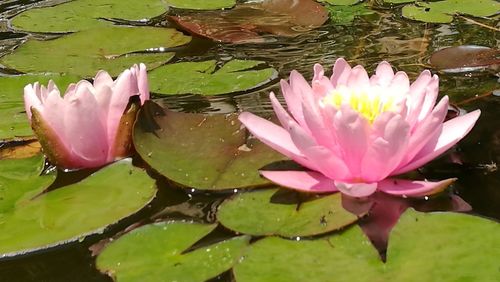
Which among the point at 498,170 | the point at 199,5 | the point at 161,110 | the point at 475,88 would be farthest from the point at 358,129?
the point at 199,5

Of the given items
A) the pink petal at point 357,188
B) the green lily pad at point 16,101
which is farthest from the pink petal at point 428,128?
the green lily pad at point 16,101

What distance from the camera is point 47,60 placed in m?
2.17

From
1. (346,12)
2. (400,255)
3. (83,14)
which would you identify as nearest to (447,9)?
(346,12)

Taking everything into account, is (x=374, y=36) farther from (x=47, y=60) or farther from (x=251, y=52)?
(x=47, y=60)

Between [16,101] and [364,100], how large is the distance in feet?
3.21

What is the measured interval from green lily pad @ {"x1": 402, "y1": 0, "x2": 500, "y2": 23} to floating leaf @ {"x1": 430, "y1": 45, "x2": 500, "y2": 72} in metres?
0.38

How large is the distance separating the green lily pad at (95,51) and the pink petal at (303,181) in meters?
0.87

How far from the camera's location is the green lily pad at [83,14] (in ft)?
8.21

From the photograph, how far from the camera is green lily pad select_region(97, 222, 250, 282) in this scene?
3.65 feet

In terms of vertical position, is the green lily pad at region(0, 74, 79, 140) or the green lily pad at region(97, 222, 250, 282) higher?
the green lily pad at region(0, 74, 79, 140)

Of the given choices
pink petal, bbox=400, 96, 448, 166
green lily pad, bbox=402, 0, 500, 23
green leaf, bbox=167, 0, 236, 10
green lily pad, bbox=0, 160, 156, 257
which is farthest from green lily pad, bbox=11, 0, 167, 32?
pink petal, bbox=400, 96, 448, 166

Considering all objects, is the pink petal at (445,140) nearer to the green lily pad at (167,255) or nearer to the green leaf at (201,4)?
the green lily pad at (167,255)

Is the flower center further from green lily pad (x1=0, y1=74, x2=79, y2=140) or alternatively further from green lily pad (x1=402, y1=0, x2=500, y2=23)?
green lily pad (x1=402, y1=0, x2=500, y2=23)

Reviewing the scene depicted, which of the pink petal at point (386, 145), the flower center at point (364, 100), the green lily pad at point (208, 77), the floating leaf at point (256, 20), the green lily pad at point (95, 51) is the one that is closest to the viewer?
the pink petal at point (386, 145)
